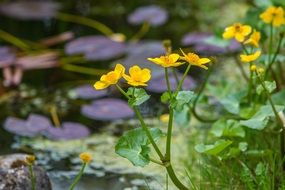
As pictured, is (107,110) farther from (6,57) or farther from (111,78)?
(111,78)

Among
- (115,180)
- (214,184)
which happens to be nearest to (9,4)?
(115,180)

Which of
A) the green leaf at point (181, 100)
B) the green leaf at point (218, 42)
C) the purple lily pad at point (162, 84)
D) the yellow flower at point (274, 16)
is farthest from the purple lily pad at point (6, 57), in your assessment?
the green leaf at point (181, 100)

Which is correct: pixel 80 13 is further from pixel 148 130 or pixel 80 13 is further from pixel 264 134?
pixel 148 130

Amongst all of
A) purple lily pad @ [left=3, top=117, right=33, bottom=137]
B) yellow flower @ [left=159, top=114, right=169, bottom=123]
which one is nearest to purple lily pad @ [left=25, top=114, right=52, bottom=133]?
purple lily pad @ [left=3, top=117, right=33, bottom=137]

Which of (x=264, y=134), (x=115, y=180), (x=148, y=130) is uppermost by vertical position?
(x=148, y=130)

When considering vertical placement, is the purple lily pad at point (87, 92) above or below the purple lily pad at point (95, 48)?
below

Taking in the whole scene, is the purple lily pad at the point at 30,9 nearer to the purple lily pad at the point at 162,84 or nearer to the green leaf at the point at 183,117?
the purple lily pad at the point at 162,84

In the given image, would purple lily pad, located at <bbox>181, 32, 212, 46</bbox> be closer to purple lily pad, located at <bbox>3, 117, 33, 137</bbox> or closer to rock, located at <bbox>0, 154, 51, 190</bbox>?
purple lily pad, located at <bbox>3, 117, 33, 137</bbox>
